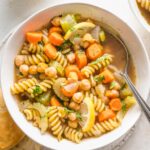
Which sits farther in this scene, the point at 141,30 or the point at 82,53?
the point at 141,30

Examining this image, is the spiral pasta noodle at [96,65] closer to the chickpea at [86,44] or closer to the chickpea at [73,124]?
the chickpea at [86,44]

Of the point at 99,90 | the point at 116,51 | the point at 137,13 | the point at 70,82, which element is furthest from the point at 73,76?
the point at 137,13

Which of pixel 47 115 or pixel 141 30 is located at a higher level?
pixel 141 30

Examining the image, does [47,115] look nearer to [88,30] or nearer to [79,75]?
[79,75]

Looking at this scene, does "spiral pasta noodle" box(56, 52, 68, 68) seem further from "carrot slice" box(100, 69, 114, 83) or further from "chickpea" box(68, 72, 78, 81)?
"carrot slice" box(100, 69, 114, 83)

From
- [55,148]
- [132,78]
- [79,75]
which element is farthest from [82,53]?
[55,148]

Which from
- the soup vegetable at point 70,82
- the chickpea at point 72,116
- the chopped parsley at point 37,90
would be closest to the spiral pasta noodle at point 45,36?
the soup vegetable at point 70,82

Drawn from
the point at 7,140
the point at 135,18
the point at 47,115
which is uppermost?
the point at 135,18
